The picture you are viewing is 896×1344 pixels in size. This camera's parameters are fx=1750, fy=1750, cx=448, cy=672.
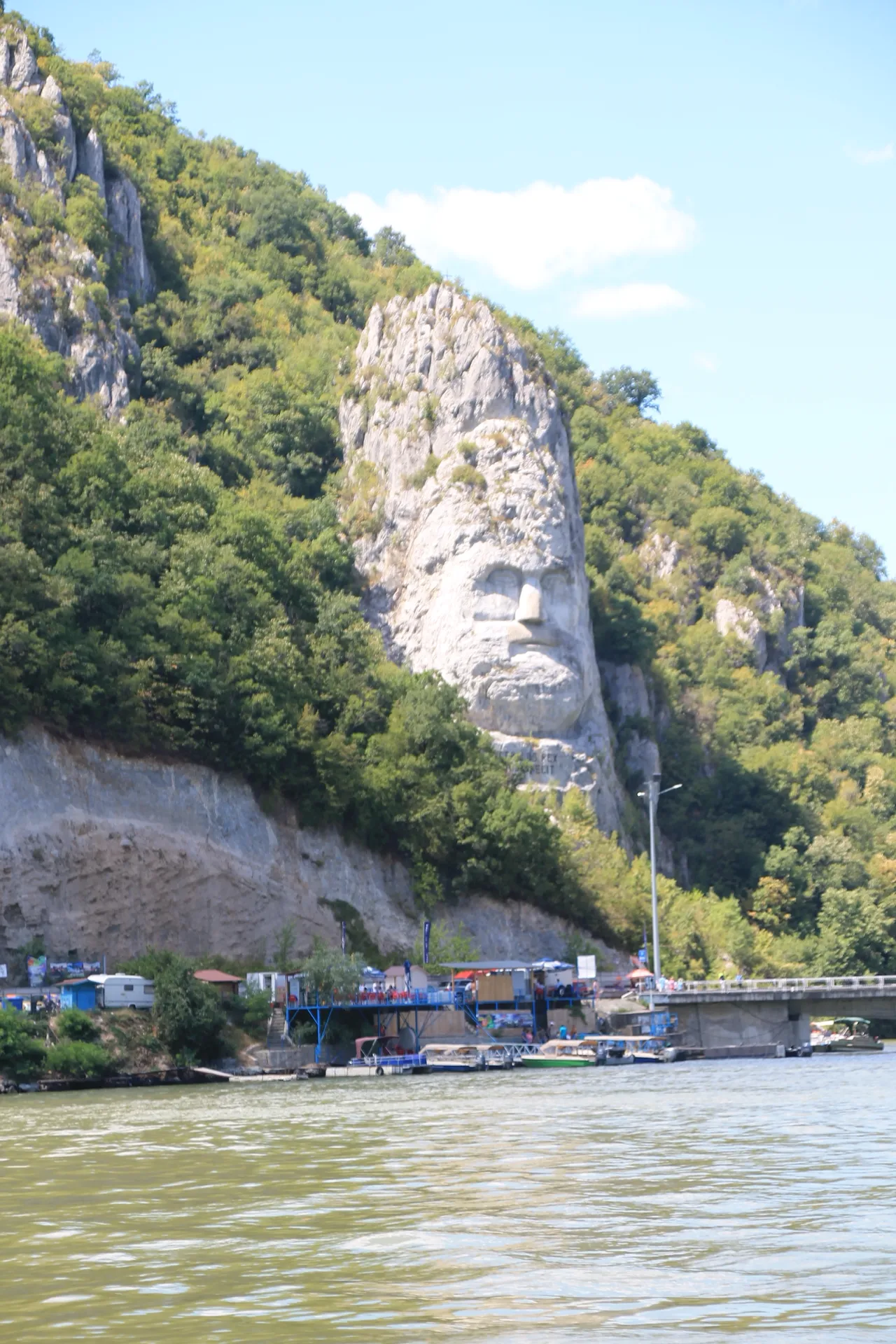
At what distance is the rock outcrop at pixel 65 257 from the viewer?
104438 mm

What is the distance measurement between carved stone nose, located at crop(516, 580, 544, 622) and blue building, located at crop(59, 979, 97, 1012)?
1841 inches

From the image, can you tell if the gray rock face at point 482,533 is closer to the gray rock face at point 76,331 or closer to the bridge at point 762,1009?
the gray rock face at point 76,331

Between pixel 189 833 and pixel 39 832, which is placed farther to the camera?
pixel 189 833

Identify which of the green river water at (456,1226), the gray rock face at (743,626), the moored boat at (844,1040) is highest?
the gray rock face at (743,626)

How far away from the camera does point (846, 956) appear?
357 feet

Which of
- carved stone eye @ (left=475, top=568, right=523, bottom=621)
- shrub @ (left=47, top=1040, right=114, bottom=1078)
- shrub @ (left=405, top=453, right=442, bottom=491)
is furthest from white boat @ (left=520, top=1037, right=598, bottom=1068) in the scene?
shrub @ (left=405, top=453, right=442, bottom=491)

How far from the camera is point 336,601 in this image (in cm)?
9925

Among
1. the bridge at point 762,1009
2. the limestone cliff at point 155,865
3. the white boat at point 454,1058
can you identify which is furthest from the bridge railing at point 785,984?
the white boat at point 454,1058

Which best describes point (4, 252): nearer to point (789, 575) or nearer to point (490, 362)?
point (490, 362)

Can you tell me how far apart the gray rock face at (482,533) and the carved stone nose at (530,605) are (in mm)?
86

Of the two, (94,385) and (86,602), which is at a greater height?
(94,385)

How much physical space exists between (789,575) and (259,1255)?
434 ft

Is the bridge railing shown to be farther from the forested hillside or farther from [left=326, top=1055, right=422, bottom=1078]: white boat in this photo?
[left=326, top=1055, right=422, bottom=1078]: white boat

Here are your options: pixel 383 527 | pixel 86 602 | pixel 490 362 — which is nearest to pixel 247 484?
pixel 383 527
